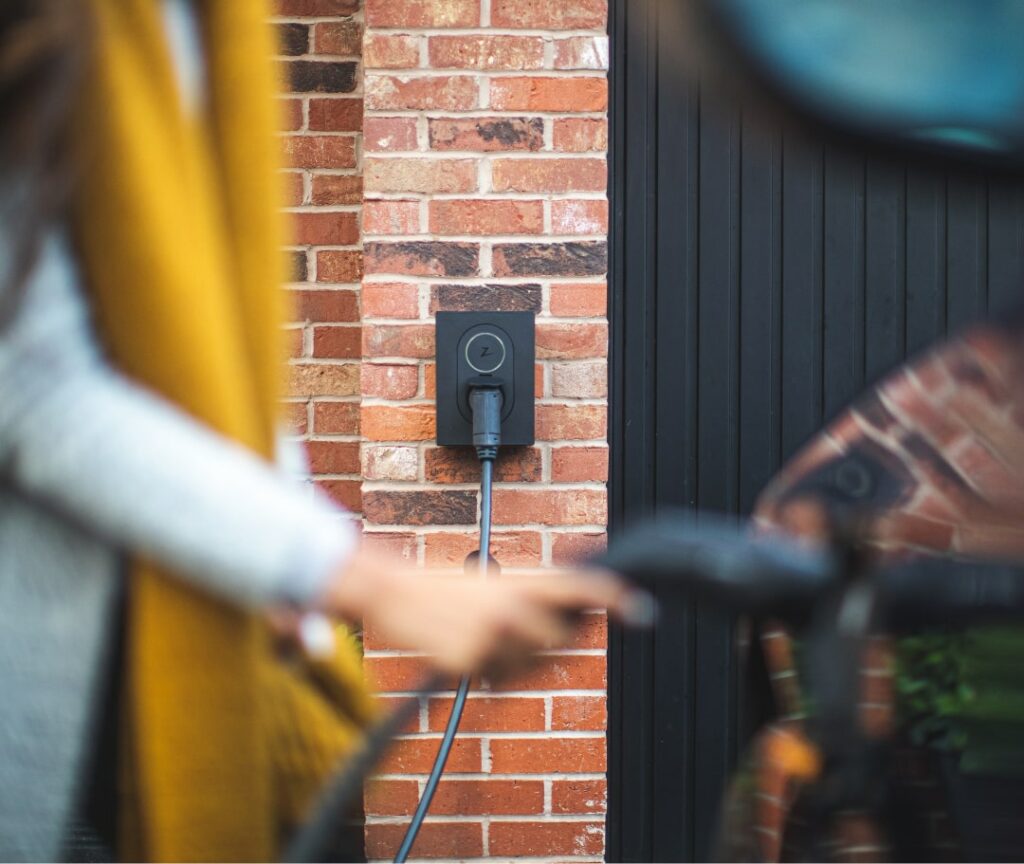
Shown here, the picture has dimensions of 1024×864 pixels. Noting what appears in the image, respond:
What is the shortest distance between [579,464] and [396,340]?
42cm

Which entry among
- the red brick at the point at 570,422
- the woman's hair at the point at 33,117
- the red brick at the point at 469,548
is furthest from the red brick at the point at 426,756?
the woman's hair at the point at 33,117

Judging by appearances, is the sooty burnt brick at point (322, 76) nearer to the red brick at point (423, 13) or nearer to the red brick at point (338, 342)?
the red brick at point (423, 13)

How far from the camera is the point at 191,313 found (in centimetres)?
67

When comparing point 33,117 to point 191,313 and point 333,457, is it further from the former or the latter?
point 333,457

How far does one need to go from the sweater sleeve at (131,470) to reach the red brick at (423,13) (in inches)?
65.2

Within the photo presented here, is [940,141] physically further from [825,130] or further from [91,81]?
[91,81]

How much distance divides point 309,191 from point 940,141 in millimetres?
1677

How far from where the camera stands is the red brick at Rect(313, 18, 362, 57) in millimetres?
2391

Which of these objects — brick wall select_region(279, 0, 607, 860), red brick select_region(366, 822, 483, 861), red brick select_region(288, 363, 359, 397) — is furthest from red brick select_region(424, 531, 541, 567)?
red brick select_region(366, 822, 483, 861)

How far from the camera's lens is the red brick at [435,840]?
2219mm

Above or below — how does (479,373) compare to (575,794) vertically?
above

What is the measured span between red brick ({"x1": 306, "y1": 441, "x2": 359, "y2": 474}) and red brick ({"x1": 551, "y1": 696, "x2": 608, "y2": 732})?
0.64m

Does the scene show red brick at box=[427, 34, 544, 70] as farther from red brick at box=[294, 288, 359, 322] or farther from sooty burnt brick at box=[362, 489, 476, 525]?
sooty burnt brick at box=[362, 489, 476, 525]

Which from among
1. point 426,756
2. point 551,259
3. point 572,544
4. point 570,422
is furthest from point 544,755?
point 551,259
